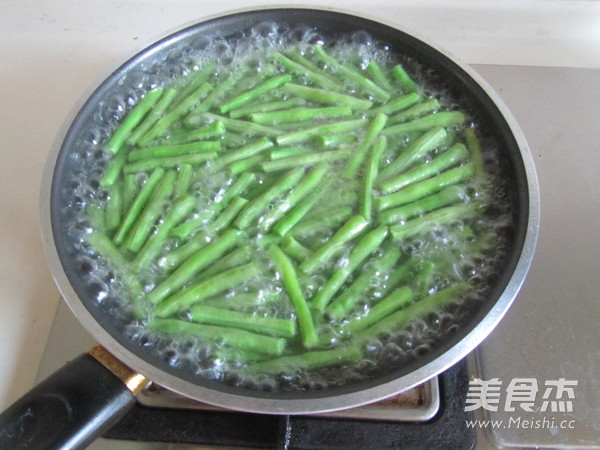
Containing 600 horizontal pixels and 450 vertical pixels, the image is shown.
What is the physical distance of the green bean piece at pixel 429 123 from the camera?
1201mm

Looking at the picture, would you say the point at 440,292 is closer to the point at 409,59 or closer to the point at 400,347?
the point at 400,347

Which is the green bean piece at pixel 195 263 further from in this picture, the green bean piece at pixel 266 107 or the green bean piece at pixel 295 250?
the green bean piece at pixel 266 107

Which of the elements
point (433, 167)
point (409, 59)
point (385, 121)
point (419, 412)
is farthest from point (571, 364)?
point (409, 59)

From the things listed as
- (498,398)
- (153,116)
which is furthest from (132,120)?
(498,398)

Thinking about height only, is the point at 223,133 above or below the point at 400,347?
above

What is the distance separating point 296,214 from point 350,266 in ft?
0.50

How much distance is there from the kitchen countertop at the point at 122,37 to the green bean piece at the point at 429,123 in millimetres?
453

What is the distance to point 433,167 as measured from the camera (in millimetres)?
1146

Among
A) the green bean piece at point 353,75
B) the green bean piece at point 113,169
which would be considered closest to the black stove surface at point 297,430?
the green bean piece at point 113,169

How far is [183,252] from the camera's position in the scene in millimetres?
Result: 1056

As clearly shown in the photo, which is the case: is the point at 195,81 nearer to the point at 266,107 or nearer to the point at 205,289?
the point at 266,107

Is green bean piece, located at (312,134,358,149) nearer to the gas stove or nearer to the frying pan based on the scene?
the frying pan

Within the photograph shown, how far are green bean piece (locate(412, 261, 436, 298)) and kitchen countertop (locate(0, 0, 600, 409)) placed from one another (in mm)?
807

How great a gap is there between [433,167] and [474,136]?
13 cm
